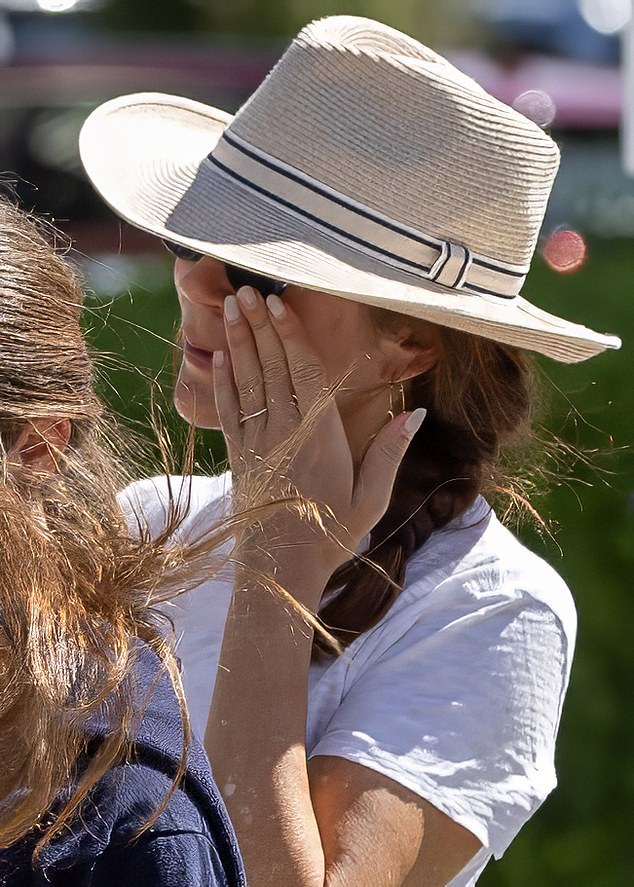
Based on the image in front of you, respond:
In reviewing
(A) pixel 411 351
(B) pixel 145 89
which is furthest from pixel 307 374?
(B) pixel 145 89

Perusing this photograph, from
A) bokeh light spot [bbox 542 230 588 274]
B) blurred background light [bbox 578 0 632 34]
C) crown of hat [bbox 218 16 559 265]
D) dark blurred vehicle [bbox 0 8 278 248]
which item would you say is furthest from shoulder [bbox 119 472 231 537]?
blurred background light [bbox 578 0 632 34]

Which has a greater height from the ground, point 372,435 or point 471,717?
point 372,435

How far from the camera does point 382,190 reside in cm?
176

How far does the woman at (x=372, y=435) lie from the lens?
157cm

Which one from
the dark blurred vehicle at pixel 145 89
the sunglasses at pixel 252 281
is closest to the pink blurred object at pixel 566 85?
the dark blurred vehicle at pixel 145 89

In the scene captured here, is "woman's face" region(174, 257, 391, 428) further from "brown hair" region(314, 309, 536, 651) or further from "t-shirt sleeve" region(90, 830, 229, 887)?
"t-shirt sleeve" region(90, 830, 229, 887)

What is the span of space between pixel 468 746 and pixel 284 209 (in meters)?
0.76

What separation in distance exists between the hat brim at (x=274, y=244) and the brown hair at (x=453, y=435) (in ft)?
0.27

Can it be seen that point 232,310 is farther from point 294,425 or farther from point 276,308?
point 294,425

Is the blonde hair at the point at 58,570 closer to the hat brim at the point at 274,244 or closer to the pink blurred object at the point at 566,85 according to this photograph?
the hat brim at the point at 274,244

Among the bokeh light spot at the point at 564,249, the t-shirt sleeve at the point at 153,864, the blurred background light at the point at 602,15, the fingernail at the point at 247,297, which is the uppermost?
the fingernail at the point at 247,297

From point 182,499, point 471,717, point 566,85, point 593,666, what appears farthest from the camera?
point 566,85

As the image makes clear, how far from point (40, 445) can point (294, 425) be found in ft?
1.27

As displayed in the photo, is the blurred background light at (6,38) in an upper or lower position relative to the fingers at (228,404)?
lower
